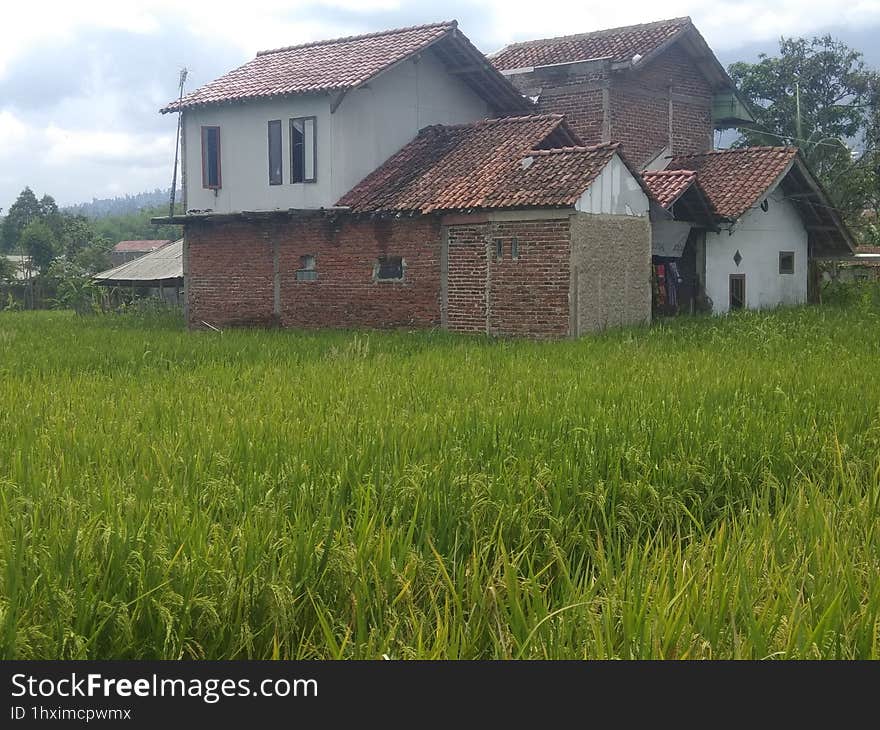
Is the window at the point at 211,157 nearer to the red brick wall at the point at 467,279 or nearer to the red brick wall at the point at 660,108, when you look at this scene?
the red brick wall at the point at 467,279

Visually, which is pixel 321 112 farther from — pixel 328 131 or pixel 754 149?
pixel 754 149

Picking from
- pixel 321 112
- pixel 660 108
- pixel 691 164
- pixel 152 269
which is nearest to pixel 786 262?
pixel 691 164

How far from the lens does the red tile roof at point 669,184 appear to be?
2119 centimetres

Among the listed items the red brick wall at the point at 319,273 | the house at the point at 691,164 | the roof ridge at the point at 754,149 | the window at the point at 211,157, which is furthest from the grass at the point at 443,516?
the roof ridge at the point at 754,149

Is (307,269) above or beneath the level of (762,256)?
beneath

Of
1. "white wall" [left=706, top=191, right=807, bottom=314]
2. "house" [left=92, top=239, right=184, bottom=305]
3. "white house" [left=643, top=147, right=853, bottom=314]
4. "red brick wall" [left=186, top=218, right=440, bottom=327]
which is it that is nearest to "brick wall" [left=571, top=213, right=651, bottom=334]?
"white house" [left=643, top=147, right=853, bottom=314]

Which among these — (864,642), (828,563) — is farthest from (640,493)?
(864,642)

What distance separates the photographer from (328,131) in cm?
2166

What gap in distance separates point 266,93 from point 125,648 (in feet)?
64.8

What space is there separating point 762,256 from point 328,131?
1045 centimetres

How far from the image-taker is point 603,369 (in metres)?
11.2

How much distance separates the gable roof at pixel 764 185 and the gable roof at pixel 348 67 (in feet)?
14.6

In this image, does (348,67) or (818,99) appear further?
(818,99)

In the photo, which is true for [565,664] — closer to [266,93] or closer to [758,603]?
[758,603]
